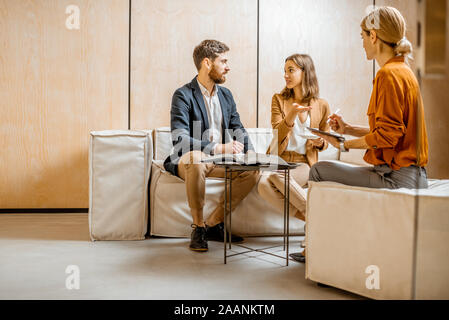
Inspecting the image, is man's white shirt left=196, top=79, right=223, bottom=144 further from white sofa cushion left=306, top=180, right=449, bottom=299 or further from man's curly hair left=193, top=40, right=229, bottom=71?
white sofa cushion left=306, top=180, right=449, bottom=299

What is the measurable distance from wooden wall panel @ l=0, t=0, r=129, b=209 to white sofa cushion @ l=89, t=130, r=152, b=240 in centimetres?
110

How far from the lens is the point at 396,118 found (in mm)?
1789

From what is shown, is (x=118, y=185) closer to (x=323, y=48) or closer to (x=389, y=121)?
(x=389, y=121)

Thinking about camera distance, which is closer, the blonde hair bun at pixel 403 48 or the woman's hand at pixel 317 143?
the blonde hair bun at pixel 403 48

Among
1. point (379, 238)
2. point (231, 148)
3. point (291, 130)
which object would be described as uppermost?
point (291, 130)

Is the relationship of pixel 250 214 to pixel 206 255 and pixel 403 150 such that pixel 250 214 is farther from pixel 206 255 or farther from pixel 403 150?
pixel 403 150

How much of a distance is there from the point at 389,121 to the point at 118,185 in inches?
67.6

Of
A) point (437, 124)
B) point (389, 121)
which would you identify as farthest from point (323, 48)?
point (437, 124)

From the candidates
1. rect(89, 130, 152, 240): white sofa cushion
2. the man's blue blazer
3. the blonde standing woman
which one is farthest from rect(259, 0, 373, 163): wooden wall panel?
the blonde standing woman

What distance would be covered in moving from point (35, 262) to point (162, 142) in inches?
57.2

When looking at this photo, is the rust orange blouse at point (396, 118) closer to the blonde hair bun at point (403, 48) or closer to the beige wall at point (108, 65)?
the blonde hair bun at point (403, 48)

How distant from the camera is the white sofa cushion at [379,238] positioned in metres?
1.58

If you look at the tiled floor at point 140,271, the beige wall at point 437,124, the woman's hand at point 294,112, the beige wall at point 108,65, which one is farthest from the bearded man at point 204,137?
the beige wall at point 437,124

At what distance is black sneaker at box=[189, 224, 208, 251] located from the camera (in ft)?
8.38
